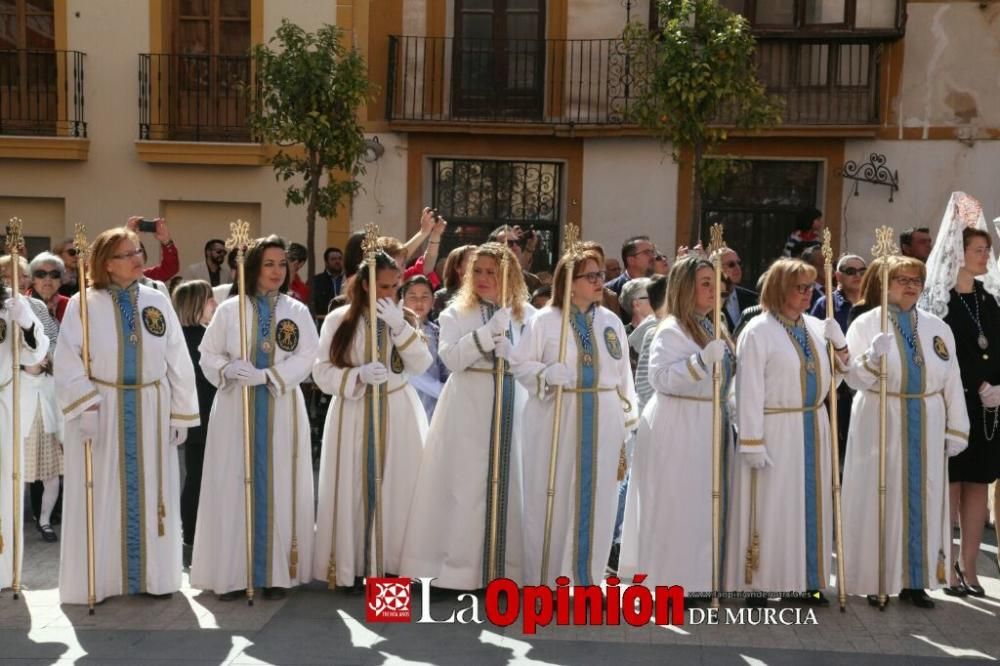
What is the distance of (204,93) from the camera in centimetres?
1742

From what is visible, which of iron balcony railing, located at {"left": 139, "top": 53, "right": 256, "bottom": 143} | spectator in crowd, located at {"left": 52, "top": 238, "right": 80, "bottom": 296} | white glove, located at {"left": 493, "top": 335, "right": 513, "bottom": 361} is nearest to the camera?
white glove, located at {"left": 493, "top": 335, "right": 513, "bottom": 361}

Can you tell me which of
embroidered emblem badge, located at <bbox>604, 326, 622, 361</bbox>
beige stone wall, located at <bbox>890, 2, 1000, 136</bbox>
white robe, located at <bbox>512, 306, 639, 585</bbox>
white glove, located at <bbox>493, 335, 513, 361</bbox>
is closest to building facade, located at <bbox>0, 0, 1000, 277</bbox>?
beige stone wall, located at <bbox>890, 2, 1000, 136</bbox>

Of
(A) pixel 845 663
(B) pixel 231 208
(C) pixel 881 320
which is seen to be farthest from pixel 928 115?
(A) pixel 845 663

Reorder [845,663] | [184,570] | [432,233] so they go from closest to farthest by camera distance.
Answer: [845,663] < [184,570] < [432,233]

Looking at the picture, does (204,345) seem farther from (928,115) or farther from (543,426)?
(928,115)

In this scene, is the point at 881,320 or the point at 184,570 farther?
the point at 184,570

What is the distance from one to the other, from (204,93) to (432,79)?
279 cm

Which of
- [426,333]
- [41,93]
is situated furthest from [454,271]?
[41,93]

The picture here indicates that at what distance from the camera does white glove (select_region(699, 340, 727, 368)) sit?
732 centimetres

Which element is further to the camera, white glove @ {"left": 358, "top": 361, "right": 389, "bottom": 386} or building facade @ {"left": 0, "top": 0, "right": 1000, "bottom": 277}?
building facade @ {"left": 0, "top": 0, "right": 1000, "bottom": 277}

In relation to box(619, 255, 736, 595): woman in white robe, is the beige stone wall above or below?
above

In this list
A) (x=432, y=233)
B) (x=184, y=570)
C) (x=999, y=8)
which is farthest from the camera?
(x=999, y=8)

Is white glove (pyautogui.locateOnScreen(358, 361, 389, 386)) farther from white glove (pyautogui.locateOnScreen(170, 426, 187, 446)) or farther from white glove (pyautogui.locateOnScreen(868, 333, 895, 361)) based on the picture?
white glove (pyautogui.locateOnScreen(868, 333, 895, 361))

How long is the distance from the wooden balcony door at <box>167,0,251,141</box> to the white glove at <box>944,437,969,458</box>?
447 inches
